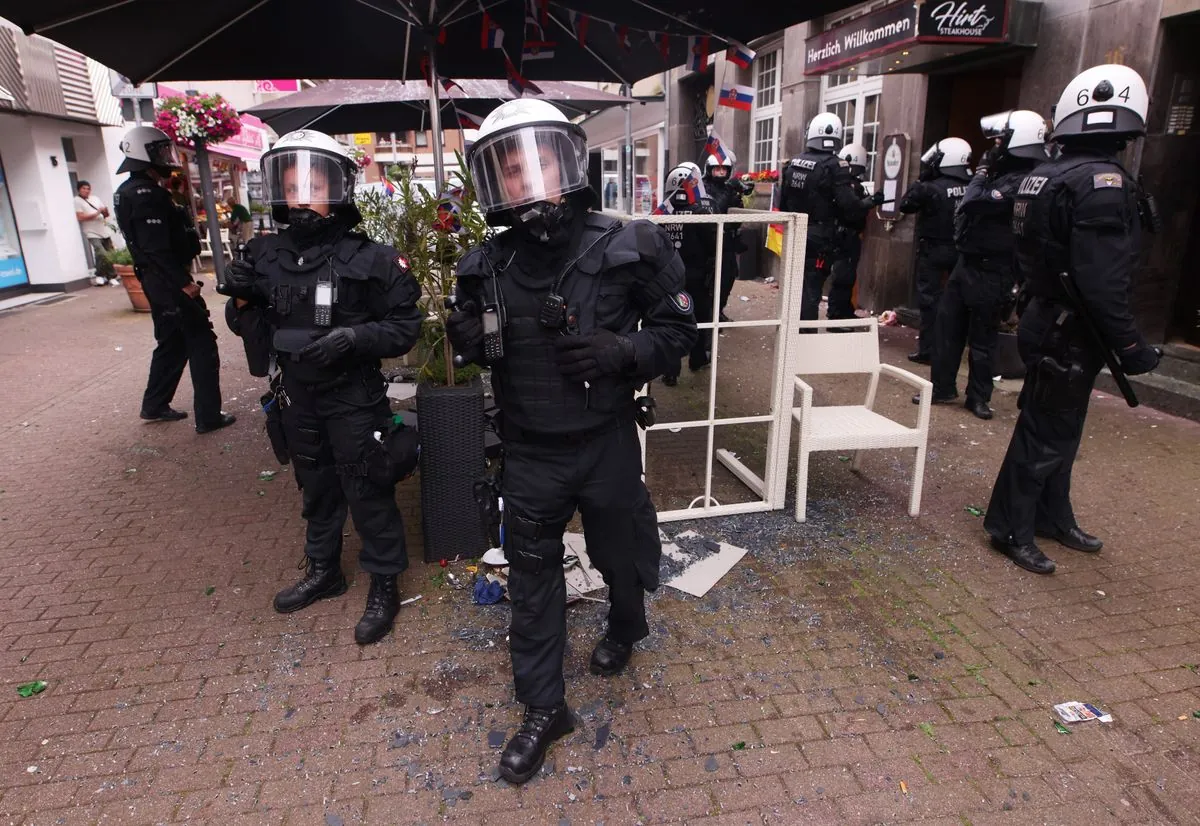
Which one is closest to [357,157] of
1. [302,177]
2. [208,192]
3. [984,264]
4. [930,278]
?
[302,177]

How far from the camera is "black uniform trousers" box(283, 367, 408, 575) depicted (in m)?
3.16

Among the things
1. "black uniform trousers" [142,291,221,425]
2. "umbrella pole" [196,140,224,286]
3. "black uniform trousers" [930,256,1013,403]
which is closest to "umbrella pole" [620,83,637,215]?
"umbrella pole" [196,140,224,286]

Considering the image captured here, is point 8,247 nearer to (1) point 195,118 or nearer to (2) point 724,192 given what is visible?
(1) point 195,118

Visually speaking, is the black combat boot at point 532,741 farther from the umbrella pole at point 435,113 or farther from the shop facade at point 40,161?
the shop facade at point 40,161

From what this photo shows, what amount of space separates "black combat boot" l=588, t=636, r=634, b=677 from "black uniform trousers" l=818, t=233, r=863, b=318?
6.14 m

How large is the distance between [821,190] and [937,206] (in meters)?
1.16

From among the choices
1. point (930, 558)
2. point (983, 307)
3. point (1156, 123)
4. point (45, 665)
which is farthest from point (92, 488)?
point (1156, 123)

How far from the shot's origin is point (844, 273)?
8.08 meters

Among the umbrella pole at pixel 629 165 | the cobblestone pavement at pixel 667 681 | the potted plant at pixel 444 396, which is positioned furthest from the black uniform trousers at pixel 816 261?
the umbrella pole at pixel 629 165

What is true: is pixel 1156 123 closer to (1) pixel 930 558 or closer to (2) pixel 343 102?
(1) pixel 930 558

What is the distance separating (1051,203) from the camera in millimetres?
3385

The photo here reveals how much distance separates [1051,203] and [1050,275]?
34 centimetres

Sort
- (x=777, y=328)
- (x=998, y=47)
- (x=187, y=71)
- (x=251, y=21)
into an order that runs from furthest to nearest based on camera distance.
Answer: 1. (x=998, y=47)
2. (x=187, y=71)
3. (x=251, y=21)
4. (x=777, y=328)

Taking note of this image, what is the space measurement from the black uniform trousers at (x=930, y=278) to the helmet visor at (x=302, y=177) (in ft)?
18.7
